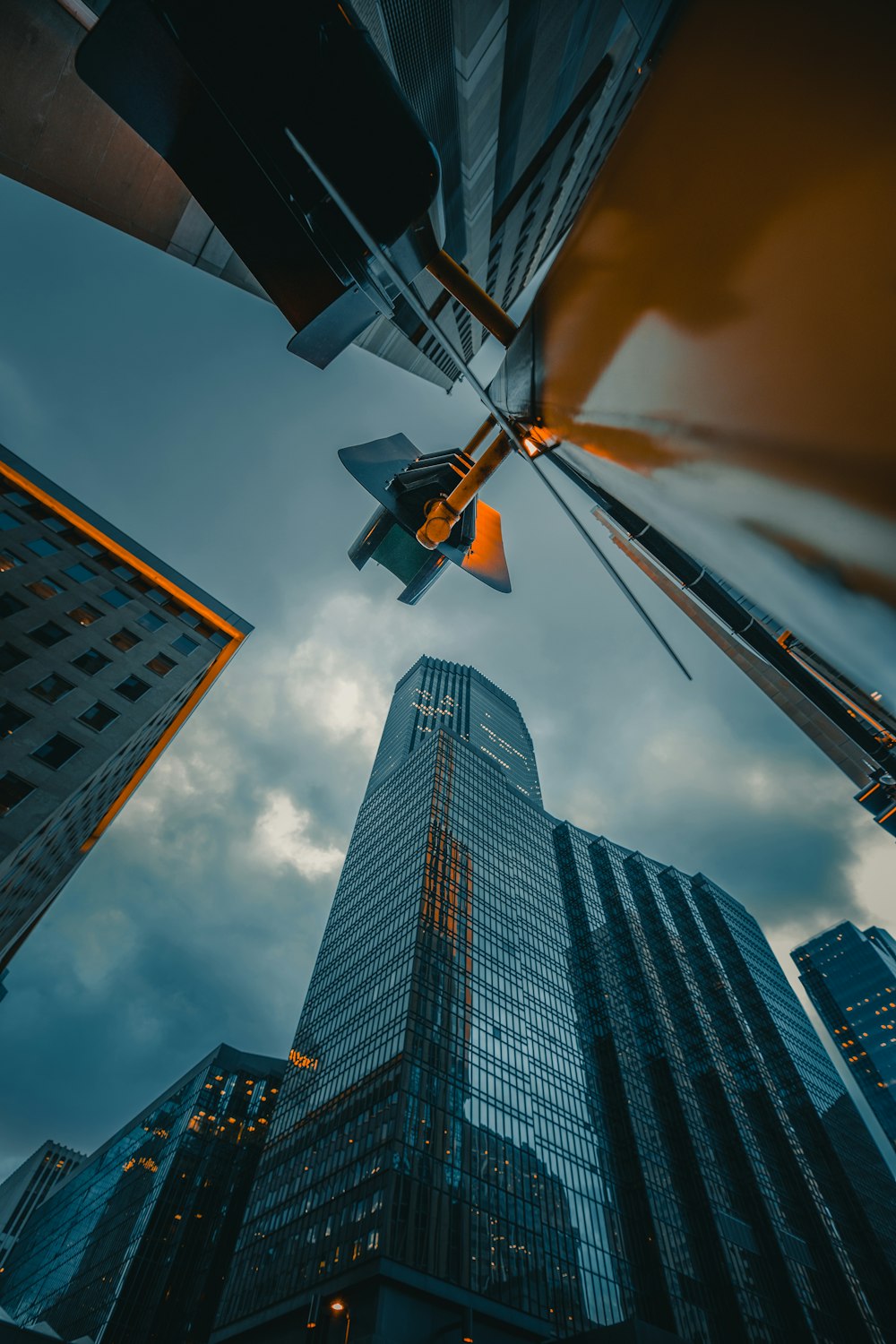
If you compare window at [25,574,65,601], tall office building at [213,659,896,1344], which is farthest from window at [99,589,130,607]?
tall office building at [213,659,896,1344]

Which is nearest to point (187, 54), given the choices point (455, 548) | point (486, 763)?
point (455, 548)

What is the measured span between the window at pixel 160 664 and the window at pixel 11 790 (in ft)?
32.9

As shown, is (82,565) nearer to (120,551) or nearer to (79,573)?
(79,573)

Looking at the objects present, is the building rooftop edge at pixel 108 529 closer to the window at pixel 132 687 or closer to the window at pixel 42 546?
the window at pixel 42 546

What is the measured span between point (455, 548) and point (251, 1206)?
202 ft

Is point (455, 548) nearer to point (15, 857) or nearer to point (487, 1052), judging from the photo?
point (15, 857)

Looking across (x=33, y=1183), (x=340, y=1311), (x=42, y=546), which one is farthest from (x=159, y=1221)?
(x=33, y=1183)

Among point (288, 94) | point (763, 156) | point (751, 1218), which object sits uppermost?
point (751, 1218)

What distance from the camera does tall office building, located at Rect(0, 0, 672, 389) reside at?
6578mm

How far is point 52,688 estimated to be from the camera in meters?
25.8

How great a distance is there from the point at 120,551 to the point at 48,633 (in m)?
9.91

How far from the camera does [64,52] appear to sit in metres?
6.65

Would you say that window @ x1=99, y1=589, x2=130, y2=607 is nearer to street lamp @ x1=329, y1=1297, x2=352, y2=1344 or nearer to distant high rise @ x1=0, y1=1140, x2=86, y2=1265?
street lamp @ x1=329, y1=1297, x2=352, y2=1344

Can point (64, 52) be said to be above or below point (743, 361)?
above
